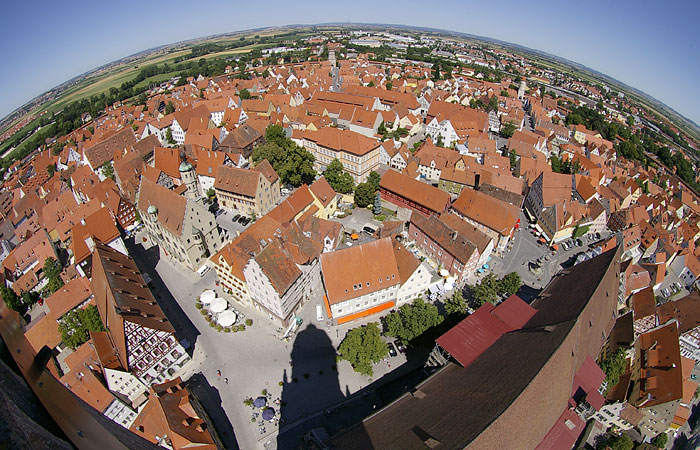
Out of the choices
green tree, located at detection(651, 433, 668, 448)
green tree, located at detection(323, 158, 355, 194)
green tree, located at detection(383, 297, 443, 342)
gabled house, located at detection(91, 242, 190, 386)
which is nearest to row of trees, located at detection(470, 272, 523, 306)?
green tree, located at detection(383, 297, 443, 342)

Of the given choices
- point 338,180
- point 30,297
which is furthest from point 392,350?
point 30,297

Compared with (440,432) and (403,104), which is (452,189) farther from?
(440,432)

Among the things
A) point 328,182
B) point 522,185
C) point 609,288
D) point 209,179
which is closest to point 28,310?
point 209,179

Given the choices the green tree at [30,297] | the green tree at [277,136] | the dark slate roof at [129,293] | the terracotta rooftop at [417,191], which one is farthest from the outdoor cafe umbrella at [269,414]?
the green tree at [277,136]

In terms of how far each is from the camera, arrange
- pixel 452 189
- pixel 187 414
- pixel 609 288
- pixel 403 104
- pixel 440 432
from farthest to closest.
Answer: pixel 403 104
pixel 452 189
pixel 609 288
pixel 187 414
pixel 440 432

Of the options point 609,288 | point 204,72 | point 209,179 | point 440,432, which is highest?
point 204,72

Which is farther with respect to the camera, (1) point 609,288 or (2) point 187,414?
(1) point 609,288
